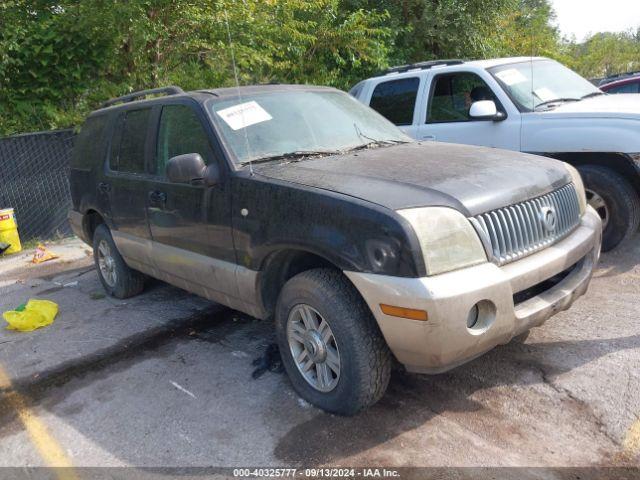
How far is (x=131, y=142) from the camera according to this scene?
4.86m

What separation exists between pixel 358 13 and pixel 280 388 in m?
8.58

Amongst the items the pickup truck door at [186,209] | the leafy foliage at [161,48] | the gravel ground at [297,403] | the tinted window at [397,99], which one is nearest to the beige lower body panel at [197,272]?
the pickup truck door at [186,209]

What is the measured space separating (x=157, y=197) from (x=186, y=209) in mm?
444

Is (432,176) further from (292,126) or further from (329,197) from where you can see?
(292,126)

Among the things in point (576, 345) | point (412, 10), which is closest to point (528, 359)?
point (576, 345)

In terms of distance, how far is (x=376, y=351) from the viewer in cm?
300

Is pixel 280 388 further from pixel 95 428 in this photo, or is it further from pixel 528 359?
pixel 528 359

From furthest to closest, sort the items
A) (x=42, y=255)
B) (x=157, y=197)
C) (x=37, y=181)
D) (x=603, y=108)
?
(x=37, y=181), (x=42, y=255), (x=603, y=108), (x=157, y=197)

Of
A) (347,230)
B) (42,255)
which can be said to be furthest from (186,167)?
(42,255)

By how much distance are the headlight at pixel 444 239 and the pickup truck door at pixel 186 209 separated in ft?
4.56

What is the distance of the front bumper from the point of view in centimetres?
267

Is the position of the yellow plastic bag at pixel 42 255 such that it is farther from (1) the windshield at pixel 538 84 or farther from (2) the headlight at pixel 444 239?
(2) the headlight at pixel 444 239

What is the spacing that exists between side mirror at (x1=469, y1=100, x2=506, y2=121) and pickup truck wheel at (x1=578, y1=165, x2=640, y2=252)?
98 centimetres

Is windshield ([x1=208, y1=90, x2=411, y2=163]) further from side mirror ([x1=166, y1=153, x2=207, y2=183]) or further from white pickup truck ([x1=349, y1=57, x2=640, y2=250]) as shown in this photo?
white pickup truck ([x1=349, y1=57, x2=640, y2=250])
